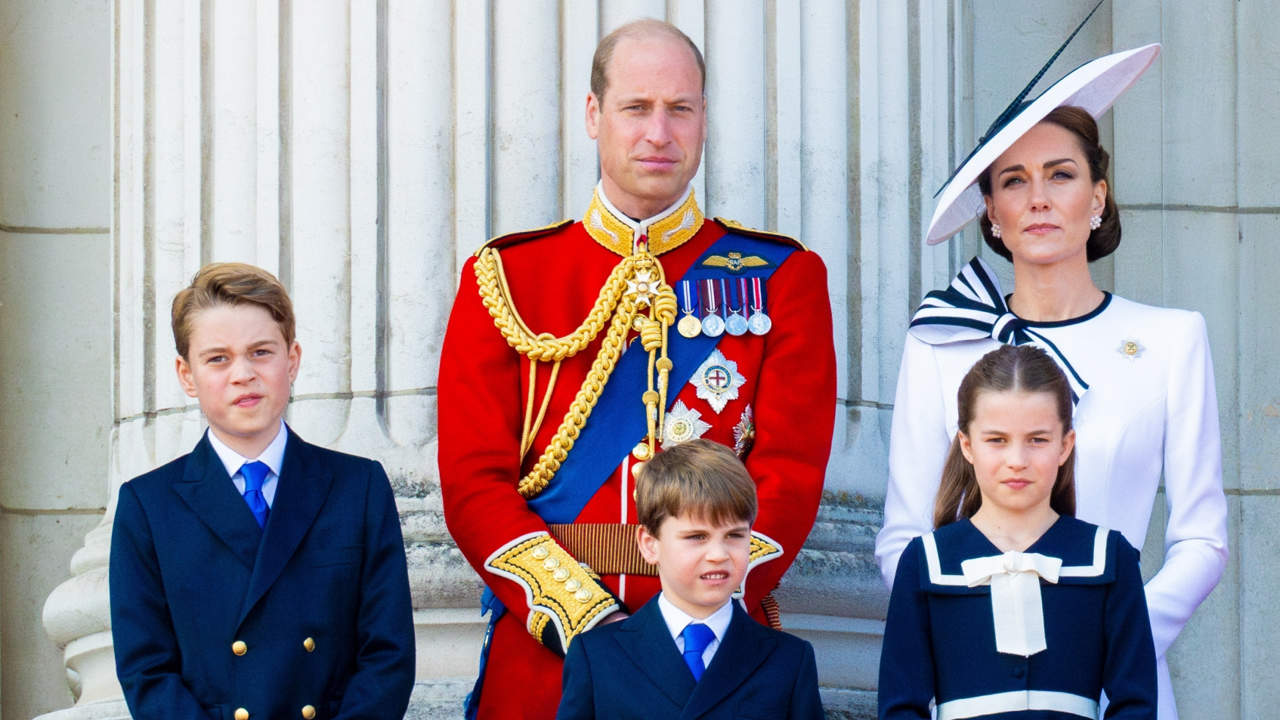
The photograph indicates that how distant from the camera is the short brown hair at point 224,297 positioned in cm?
395

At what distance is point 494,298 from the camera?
4.28 meters

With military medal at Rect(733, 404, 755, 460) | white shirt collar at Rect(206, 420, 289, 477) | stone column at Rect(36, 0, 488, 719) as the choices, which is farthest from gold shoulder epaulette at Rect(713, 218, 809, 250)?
white shirt collar at Rect(206, 420, 289, 477)

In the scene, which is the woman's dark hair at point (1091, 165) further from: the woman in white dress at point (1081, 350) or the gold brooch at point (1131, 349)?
the gold brooch at point (1131, 349)

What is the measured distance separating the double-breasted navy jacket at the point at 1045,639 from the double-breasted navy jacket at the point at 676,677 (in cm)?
17

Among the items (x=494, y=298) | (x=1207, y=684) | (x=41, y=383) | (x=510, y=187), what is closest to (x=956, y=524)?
(x=494, y=298)

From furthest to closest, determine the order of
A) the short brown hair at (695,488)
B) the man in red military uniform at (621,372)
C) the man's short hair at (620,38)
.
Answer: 1. the man's short hair at (620,38)
2. the man in red military uniform at (621,372)
3. the short brown hair at (695,488)

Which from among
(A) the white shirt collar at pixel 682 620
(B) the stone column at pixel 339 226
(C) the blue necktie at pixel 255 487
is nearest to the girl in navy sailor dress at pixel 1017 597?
(A) the white shirt collar at pixel 682 620

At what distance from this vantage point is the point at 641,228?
4375mm

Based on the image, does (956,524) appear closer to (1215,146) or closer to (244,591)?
(244,591)

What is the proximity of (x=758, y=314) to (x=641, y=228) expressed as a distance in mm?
319

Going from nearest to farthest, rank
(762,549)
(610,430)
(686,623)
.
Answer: (686,623) → (762,549) → (610,430)

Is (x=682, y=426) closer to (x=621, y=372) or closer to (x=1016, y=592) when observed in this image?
(x=621, y=372)

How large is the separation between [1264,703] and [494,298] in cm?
344

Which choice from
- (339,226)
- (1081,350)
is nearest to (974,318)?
(1081,350)
